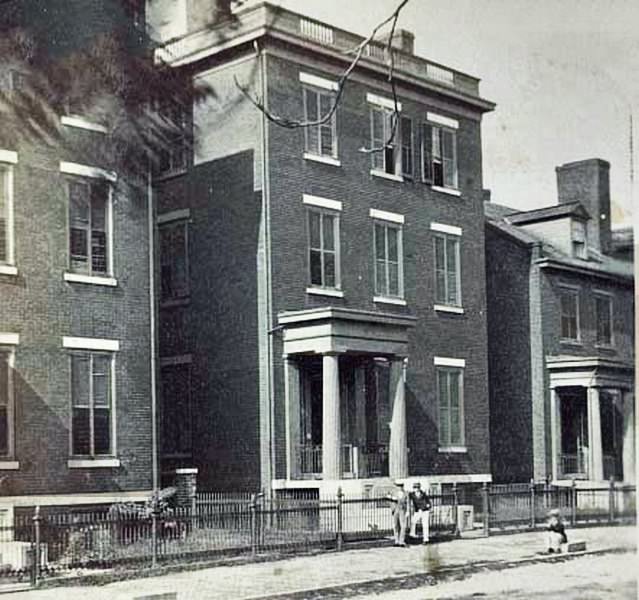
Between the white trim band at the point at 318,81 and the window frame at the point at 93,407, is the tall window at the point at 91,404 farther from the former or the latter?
the white trim band at the point at 318,81

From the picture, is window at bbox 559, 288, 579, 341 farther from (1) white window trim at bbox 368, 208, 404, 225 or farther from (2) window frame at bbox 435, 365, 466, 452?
(1) white window trim at bbox 368, 208, 404, 225

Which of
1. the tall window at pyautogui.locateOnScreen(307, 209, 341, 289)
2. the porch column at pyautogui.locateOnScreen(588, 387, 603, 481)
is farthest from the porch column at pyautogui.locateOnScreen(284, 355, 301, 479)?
the porch column at pyautogui.locateOnScreen(588, 387, 603, 481)

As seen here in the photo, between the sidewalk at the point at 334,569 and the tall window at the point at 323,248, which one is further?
the tall window at the point at 323,248

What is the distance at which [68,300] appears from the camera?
430cm

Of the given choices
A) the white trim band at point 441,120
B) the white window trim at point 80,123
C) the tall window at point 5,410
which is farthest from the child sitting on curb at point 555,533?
the white window trim at point 80,123

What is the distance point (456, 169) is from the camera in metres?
5.09

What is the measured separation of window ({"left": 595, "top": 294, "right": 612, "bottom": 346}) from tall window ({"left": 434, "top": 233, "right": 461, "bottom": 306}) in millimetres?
702

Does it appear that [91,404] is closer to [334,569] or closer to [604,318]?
[334,569]

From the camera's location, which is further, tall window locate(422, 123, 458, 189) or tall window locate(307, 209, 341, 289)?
tall window locate(422, 123, 458, 189)

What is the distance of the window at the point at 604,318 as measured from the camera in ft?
17.3

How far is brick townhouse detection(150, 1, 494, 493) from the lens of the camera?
178 inches

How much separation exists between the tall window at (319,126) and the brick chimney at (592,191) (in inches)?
44.4

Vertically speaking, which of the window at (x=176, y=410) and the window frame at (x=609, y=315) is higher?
the window frame at (x=609, y=315)

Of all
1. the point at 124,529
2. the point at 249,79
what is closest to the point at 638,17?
the point at 249,79
